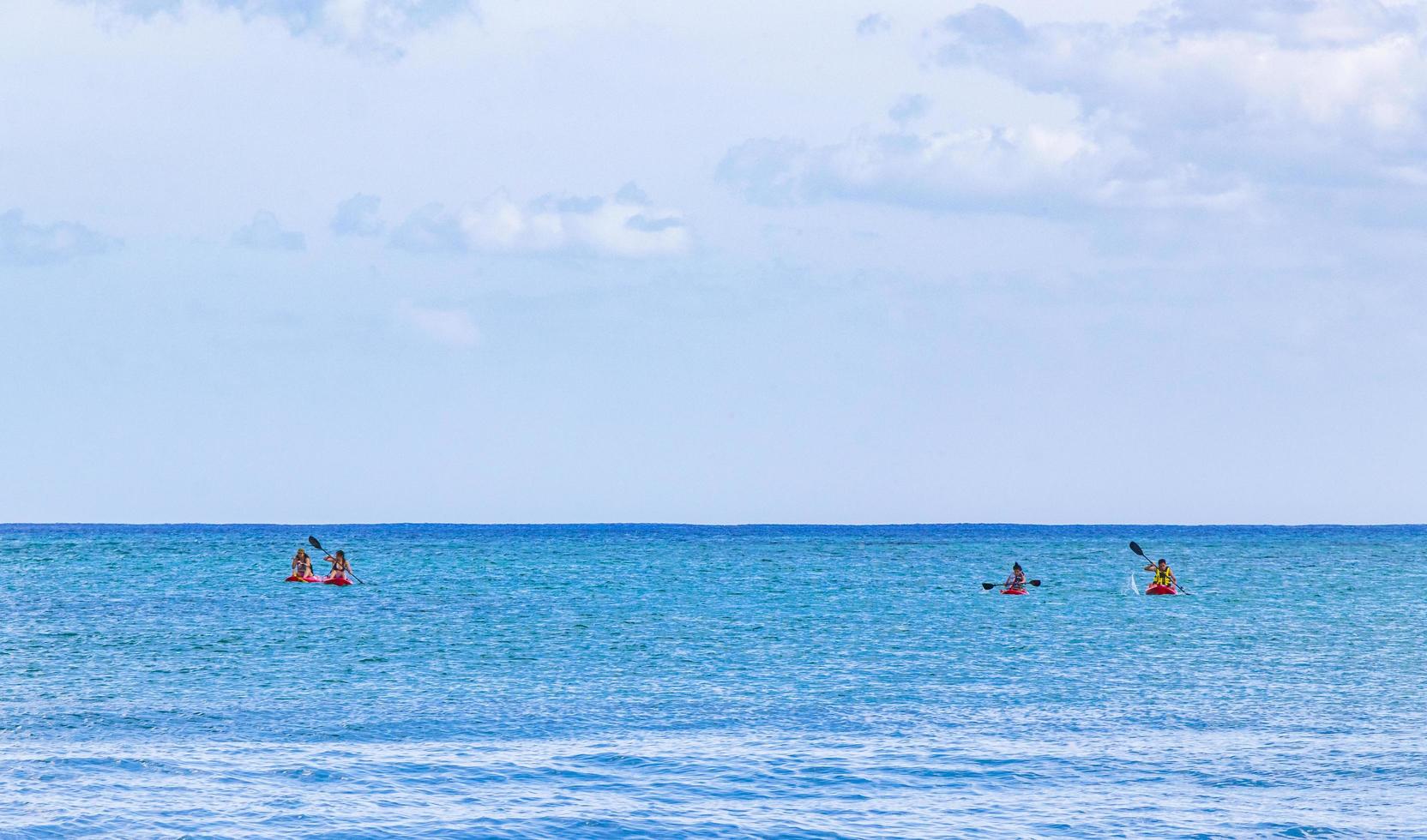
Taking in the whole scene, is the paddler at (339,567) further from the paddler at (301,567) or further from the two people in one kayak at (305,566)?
the paddler at (301,567)

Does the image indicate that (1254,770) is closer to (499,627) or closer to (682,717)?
(682,717)

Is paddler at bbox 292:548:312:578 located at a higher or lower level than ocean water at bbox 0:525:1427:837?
higher

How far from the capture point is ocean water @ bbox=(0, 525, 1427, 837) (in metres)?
23.0

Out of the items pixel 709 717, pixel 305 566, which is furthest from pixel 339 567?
pixel 709 717

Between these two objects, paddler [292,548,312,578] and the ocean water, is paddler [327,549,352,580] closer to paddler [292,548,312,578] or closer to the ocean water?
paddler [292,548,312,578]

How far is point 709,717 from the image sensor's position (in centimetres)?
3228

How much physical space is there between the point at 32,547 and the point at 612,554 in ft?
190

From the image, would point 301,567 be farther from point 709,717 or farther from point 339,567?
point 709,717

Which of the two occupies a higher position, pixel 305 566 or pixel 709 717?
pixel 305 566

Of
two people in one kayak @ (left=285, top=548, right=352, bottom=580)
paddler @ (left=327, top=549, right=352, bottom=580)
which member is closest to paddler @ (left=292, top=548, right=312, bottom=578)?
two people in one kayak @ (left=285, top=548, right=352, bottom=580)

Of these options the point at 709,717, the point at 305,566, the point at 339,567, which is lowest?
the point at 709,717

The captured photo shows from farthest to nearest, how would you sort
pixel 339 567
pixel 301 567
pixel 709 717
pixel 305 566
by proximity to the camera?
1. pixel 339 567
2. pixel 305 566
3. pixel 301 567
4. pixel 709 717

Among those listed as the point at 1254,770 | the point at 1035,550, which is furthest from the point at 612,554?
the point at 1254,770

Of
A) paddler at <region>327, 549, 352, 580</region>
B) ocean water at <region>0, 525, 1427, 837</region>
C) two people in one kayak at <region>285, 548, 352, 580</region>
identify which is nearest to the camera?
ocean water at <region>0, 525, 1427, 837</region>
